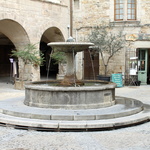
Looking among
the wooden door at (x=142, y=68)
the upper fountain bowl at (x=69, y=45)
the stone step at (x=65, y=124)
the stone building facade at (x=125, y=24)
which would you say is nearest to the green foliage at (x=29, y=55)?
the stone building facade at (x=125, y=24)

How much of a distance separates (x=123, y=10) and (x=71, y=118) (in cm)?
1041

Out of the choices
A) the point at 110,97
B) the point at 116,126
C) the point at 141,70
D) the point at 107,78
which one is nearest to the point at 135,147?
the point at 116,126

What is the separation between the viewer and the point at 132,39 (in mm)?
14758

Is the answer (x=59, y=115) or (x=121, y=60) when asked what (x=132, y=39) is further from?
(x=59, y=115)

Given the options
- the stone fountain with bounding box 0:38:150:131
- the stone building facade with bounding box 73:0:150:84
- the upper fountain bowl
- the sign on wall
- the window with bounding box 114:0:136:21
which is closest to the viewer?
the stone fountain with bounding box 0:38:150:131

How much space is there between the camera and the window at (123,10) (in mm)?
14909

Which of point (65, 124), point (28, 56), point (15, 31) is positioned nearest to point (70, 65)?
point (65, 124)

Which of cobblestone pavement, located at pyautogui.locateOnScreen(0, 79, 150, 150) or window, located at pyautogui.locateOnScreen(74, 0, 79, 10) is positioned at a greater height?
window, located at pyautogui.locateOnScreen(74, 0, 79, 10)

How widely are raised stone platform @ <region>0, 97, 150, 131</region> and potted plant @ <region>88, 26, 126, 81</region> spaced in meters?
7.19

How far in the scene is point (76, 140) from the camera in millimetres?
4984

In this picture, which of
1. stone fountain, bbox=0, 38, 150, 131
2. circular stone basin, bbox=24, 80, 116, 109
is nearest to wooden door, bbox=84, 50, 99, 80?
stone fountain, bbox=0, 38, 150, 131

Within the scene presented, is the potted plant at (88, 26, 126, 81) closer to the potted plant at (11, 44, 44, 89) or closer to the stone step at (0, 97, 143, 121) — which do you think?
the potted plant at (11, 44, 44, 89)

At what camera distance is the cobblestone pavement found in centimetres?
460

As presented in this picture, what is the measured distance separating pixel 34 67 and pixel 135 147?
9606mm
